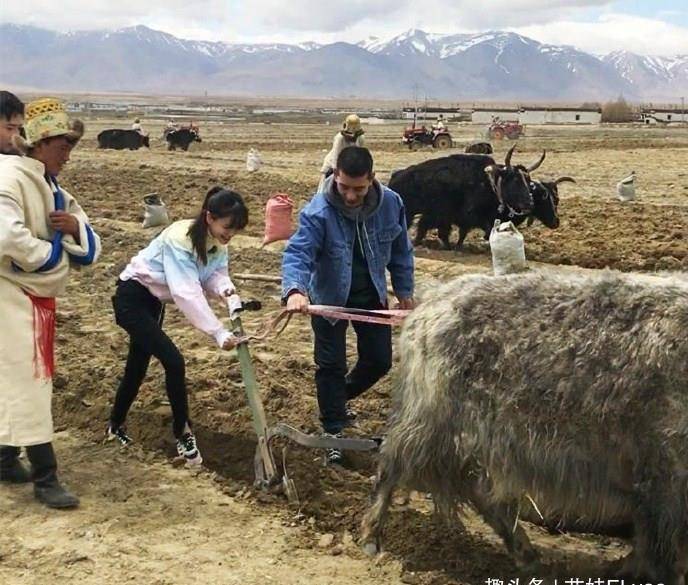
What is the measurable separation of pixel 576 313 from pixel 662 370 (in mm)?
410

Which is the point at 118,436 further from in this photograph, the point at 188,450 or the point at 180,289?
the point at 180,289

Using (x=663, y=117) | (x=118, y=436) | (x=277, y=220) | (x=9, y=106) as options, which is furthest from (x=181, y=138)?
(x=663, y=117)

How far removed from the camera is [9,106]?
15.8 ft

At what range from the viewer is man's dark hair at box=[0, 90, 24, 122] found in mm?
4781

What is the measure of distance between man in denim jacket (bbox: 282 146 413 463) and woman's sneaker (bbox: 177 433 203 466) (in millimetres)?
760

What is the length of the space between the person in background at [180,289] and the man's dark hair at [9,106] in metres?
1.00

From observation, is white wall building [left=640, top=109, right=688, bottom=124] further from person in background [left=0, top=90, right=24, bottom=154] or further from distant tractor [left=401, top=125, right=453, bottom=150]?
person in background [left=0, top=90, right=24, bottom=154]

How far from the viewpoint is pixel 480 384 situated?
379 cm

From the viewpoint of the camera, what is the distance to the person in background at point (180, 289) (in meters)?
4.81

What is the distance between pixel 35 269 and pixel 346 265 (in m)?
1.60

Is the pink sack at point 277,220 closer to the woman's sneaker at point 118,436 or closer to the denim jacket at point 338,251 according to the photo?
the woman's sneaker at point 118,436

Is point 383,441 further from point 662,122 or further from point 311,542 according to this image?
point 662,122

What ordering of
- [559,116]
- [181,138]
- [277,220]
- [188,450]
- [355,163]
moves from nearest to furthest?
[355,163] → [188,450] → [277,220] → [181,138] → [559,116]

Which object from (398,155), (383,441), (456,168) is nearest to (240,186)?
(456,168)
